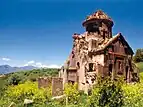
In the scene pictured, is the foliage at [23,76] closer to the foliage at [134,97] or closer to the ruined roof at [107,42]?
the ruined roof at [107,42]

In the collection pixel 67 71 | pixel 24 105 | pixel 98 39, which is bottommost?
pixel 24 105

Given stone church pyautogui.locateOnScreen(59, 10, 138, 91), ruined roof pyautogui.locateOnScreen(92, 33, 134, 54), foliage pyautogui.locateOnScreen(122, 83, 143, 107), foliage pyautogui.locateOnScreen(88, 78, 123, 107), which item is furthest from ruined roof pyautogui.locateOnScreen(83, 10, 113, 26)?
foliage pyautogui.locateOnScreen(88, 78, 123, 107)

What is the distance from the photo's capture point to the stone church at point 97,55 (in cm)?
4147

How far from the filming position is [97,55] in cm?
4244

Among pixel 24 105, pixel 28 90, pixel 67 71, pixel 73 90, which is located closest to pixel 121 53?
pixel 67 71

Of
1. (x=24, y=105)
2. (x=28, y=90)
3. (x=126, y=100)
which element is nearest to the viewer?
(x=126, y=100)

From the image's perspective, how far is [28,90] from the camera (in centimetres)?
4194

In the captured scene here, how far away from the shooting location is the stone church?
136ft

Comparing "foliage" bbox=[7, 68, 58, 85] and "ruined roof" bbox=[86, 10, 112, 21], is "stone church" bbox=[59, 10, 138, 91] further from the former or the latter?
"foliage" bbox=[7, 68, 58, 85]

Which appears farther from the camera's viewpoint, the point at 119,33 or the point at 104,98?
the point at 119,33

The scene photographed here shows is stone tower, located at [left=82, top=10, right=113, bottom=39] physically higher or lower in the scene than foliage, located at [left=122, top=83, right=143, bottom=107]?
higher

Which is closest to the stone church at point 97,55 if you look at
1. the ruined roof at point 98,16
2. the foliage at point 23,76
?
the ruined roof at point 98,16

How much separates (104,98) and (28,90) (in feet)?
68.8

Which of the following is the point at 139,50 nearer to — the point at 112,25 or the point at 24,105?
the point at 112,25
